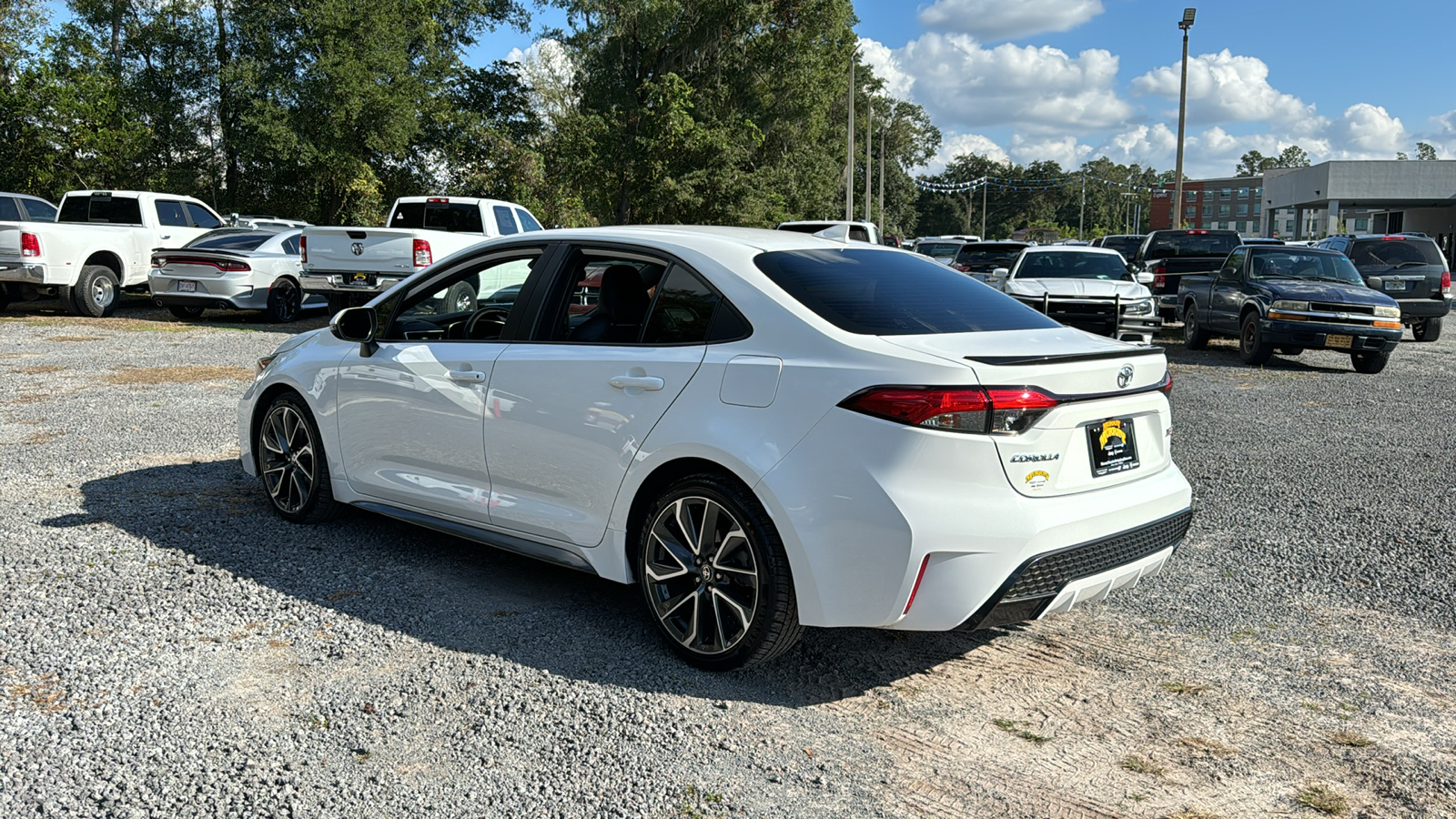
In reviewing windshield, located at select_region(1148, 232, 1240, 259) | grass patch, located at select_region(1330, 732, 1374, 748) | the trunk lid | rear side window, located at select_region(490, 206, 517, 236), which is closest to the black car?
windshield, located at select_region(1148, 232, 1240, 259)

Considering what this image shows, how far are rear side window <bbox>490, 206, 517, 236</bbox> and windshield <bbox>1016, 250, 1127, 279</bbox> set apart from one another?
25.8ft

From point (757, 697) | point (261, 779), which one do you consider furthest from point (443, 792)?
point (757, 697)

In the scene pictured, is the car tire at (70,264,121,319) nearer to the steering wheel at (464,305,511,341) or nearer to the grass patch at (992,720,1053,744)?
the steering wheel at (464,305,511,341)

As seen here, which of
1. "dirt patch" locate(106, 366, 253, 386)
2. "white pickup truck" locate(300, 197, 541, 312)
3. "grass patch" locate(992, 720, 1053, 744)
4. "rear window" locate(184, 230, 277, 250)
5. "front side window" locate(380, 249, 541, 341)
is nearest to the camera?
"grass patch" locate(992, 720, 1053, 744)

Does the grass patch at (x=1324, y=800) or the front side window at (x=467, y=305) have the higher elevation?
the front side window at (x=467, y=305)

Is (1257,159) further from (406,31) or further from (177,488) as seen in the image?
(177,488)

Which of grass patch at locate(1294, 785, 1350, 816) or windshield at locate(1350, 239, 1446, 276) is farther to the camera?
windshield at locate(1350, 239, 1446, 276)

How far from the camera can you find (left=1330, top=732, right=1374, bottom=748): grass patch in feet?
11.6

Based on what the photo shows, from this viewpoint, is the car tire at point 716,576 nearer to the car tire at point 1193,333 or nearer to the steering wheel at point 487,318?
the steering wheel at point 487,318

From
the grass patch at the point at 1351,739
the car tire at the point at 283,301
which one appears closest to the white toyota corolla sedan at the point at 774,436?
the grass patch at the point at 1351,739

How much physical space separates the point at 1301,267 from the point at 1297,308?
1.48m

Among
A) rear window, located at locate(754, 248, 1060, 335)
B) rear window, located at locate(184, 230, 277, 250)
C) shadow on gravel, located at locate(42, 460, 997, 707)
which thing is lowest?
shadow on gravel, located at locate(42, 460, 997, 707)

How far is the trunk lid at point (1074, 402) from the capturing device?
11.6 feet

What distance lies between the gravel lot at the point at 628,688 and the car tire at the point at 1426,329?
1499 cm
